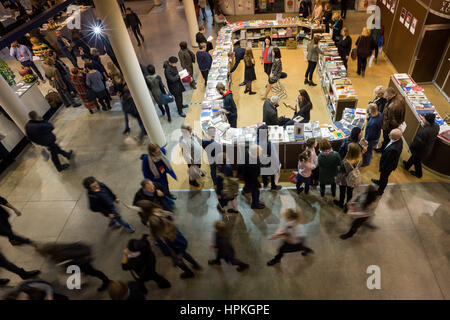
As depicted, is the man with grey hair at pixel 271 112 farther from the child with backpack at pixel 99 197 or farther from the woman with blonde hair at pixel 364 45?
the woman with blonde hair at pixel 364 45

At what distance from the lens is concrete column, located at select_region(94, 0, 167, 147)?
546 centimetres

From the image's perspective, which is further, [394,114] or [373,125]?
[394,114]

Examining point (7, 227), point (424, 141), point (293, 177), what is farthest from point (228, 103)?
point (7, 227)

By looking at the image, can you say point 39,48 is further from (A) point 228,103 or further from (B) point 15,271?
(B) point 15,271

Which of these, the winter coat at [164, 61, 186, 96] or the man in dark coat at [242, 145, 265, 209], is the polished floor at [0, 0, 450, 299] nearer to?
the man in dark coat at [242, 145, 265, 209]

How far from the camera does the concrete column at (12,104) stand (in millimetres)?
6801

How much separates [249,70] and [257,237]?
5.52 m

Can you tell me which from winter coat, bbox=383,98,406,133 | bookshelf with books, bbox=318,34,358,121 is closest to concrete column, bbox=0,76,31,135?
bookshelf with books, bbox=318,34,358,121

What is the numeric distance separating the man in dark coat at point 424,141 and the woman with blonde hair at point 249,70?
494cm

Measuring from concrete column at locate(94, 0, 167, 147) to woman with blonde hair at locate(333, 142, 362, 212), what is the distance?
4.53 meters

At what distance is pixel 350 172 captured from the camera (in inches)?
199

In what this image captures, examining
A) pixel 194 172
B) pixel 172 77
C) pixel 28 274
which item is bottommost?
pixel 28 274

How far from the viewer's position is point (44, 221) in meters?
6.29
